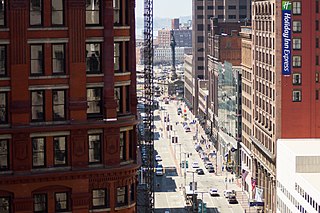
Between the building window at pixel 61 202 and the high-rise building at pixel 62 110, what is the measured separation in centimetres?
5

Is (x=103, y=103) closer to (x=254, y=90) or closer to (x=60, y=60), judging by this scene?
(x=60, y=60)

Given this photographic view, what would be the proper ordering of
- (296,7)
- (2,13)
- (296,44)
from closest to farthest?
(2,13) < (296,7) < (296,44)

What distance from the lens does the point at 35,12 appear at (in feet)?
125

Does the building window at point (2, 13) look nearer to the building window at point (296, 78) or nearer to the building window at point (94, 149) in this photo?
the building window at point (94, 149)

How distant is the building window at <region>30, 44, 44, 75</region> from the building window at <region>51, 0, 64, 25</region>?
4.64 ft

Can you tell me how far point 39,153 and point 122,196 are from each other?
15.2 ft

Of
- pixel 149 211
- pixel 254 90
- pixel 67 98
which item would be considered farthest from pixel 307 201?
pixel 67 98

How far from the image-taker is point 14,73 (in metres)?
37.5

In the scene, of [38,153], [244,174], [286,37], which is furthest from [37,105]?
[244,174]

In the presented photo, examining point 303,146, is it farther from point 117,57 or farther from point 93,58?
point 93,58

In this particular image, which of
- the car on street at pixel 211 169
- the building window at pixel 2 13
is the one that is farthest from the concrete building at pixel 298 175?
the car on street at pixel 211 169

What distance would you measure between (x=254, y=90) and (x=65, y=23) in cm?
9827

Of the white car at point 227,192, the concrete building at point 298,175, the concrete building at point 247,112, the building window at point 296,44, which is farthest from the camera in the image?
the concrete building at point 247,112

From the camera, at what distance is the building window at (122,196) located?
1554 inches
